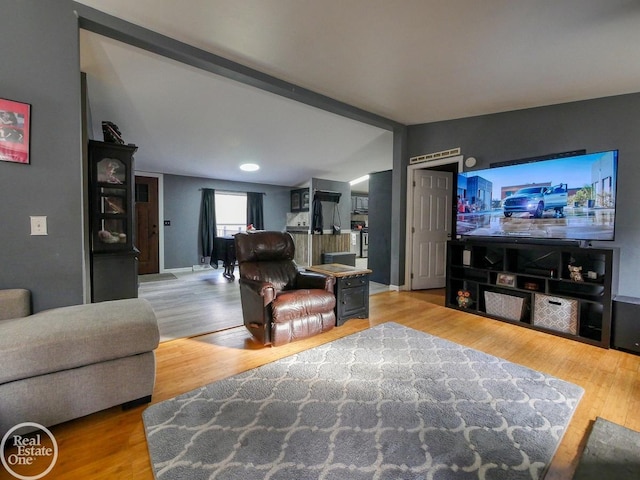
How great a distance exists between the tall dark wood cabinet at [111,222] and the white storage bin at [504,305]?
3.87m

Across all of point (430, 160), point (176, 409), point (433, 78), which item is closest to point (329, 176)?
point (430, 160)

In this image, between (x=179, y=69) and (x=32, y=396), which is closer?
(x=32, y=396)

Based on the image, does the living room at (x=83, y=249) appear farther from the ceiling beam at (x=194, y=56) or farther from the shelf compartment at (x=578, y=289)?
the shelf compartment at (x=578, y=289)

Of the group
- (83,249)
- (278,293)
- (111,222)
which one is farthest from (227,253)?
(83,249)

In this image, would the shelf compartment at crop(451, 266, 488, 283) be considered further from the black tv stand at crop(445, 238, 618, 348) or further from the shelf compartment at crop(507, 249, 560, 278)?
the shelf compartment at crop(507, 249, 560, 278)

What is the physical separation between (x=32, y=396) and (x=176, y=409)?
668 mm

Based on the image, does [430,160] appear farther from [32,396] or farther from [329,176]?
[32,396]

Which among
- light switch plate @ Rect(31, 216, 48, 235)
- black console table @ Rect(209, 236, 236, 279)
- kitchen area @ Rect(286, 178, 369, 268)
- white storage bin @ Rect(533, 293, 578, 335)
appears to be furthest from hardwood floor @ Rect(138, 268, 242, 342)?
white storage bin @ Rect(533, 293, 578, 335)

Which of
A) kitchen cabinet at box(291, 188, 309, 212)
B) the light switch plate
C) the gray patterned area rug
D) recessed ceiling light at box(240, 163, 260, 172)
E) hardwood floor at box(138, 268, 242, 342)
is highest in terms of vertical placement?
recessed ceiling light at box(240, 163, 260, 172)

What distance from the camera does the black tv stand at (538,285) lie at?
107 inches

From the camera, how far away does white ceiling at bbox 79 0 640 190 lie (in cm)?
207

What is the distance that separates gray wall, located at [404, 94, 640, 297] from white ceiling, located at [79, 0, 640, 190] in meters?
0.15

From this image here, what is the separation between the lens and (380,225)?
16.8 feet

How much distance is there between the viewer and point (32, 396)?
1.40 metres
